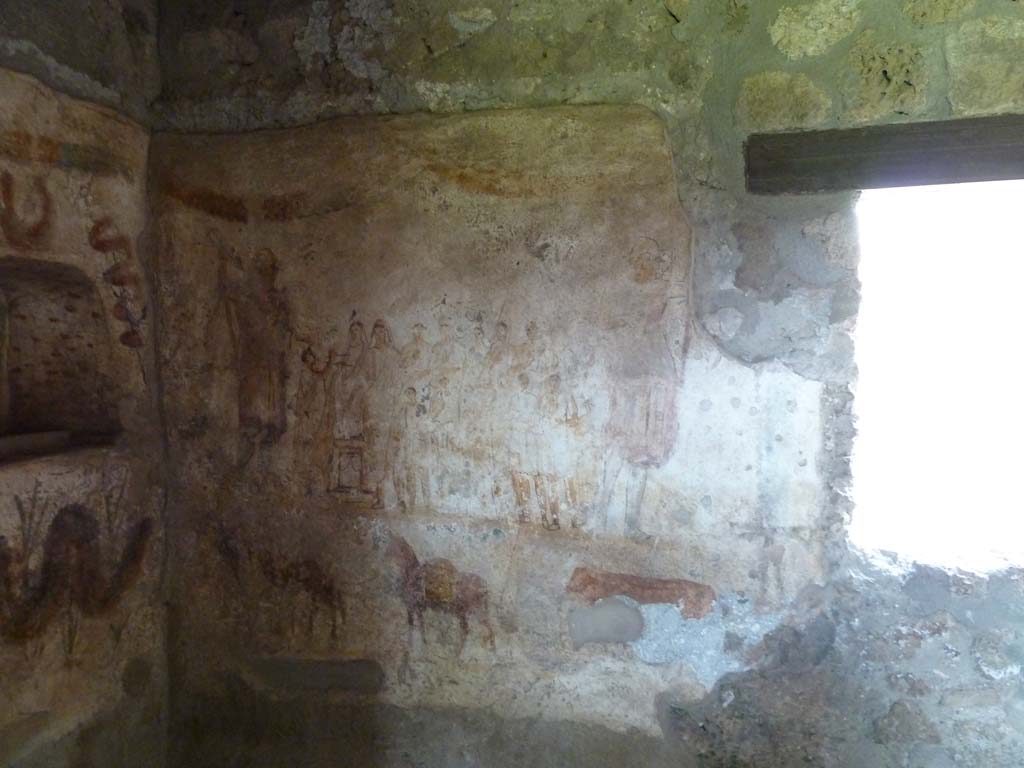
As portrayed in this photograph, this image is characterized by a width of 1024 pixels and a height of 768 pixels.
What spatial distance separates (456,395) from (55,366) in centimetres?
139

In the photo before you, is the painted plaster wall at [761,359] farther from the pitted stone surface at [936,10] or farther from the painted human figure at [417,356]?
the painted human figure at [417,356]

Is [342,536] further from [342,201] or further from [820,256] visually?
[820,256]

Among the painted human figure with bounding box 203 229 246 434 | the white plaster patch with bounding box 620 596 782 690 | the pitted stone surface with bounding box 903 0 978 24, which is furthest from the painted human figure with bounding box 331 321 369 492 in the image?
the pitted stone surface with bounding box 903 0 978 24

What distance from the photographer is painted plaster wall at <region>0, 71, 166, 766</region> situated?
2102mm

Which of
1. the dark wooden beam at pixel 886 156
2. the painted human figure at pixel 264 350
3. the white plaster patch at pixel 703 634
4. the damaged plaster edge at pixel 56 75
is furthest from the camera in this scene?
the painted human figure at pixel 264 350

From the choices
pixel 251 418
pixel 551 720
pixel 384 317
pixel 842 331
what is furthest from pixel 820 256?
pixel 251 418

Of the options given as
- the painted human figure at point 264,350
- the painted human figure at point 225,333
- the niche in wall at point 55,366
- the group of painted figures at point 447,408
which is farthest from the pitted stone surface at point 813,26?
the niche in wall at point 55,366

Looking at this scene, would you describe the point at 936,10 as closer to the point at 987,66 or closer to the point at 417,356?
the point at 987,66

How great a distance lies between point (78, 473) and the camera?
7.47 feet

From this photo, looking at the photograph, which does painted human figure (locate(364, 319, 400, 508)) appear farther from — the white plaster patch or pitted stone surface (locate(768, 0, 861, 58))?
pitted stone surface (locate(768, 0, 861, 58))

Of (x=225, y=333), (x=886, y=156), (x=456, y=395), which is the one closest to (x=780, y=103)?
(x=886, y=156)

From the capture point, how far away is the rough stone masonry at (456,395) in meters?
2.10

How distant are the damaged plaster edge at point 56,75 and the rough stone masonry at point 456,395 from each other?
14 millimetres

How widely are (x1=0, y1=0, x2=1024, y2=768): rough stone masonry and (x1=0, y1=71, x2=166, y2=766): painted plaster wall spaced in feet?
0.04
